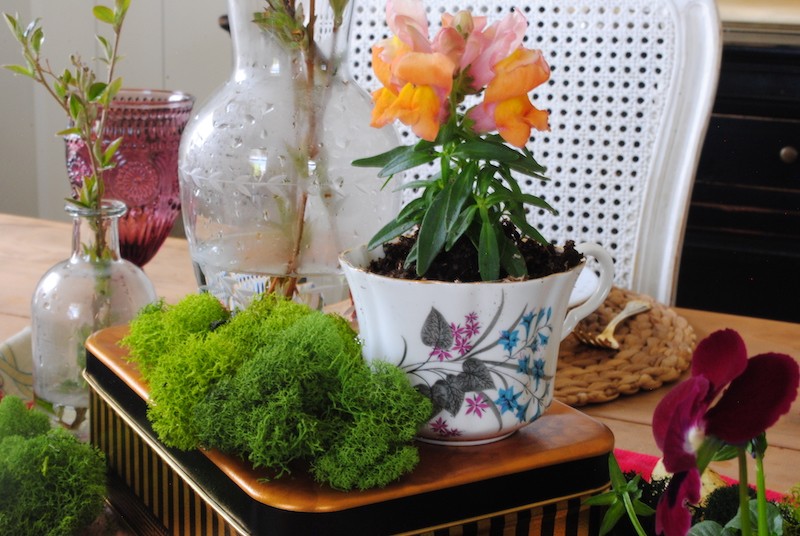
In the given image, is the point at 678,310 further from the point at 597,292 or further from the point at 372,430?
the point at 372,430

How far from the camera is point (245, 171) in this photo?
681 millimetres

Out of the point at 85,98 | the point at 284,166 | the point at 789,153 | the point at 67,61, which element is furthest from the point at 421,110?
the point at 67,61

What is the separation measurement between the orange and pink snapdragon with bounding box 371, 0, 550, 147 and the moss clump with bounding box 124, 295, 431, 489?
113 millimetres

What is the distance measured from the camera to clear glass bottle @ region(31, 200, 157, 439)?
68cm

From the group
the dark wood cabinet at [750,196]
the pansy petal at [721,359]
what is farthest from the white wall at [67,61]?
the pansy petal at [721,359]

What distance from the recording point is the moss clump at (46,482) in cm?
47

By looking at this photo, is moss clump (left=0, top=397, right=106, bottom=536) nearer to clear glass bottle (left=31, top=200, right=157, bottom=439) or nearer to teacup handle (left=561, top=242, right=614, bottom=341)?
clear glass bottle (left=31, top=200, right=157, bottom=439)

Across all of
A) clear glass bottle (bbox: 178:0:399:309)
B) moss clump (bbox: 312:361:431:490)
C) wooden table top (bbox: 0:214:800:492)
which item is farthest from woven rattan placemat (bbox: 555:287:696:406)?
moss clump (bbox: 312:361:431:490)

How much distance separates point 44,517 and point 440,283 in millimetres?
232

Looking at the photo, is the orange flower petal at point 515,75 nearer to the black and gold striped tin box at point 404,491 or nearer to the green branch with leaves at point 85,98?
the black and gold striped tin box at point 404,491

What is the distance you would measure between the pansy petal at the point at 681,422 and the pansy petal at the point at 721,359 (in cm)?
1

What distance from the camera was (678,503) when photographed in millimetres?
299

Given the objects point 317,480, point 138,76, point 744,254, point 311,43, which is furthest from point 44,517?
point 138,76

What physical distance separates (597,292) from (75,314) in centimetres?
37
